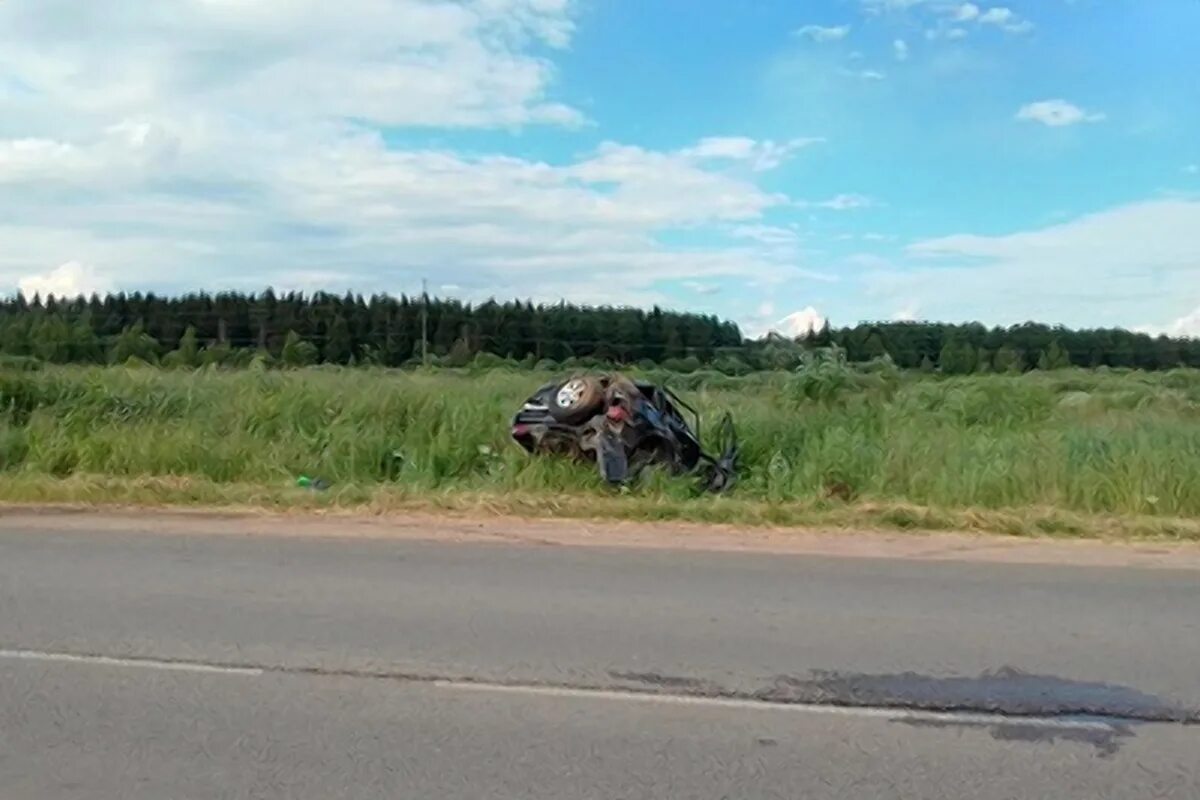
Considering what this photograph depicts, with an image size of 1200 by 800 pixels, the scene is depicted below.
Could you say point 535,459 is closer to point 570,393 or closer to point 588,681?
point 570,393

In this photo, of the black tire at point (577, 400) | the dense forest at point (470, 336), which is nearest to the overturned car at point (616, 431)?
the black tire at point (577, 400)

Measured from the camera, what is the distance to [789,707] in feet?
18.7

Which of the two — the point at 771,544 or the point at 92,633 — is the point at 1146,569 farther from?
the point at 92,633

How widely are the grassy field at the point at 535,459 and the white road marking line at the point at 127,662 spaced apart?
6.26m

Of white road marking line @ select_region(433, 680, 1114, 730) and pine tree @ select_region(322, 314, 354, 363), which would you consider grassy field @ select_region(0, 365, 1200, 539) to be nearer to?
white road marking line @ select_region(433, 680, 1114, 730)

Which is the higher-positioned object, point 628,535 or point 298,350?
point 298,350

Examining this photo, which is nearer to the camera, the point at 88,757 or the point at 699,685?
the point at 88,757

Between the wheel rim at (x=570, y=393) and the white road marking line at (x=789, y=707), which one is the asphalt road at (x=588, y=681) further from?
the wheel rim at (x=570, y=393)

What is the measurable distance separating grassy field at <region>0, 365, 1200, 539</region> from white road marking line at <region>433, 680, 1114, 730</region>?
6.30 meters

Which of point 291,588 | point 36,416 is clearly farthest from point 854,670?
point 36,416

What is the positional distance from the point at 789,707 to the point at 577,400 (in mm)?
9141

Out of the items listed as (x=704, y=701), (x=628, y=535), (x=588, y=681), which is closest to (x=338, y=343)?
(x=628, y=535)

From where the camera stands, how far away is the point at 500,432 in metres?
15.8

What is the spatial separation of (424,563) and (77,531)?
3882 mm
